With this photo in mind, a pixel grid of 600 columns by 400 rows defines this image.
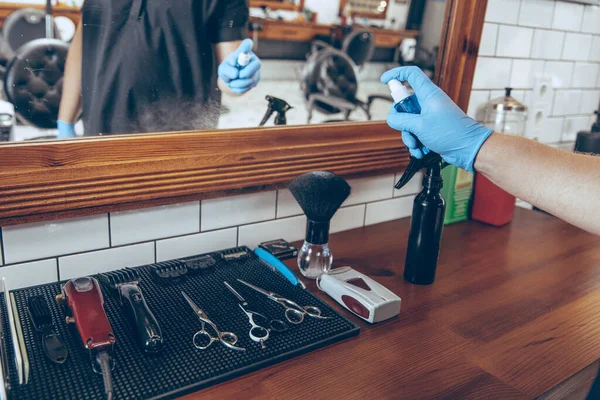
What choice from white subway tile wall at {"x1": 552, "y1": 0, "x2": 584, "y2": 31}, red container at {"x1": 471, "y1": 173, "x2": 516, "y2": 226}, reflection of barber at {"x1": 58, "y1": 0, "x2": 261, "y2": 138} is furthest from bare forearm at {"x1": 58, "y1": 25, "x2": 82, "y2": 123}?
white subway tile wall at {"x1": 552, "y1": 0, "x2": 584, "y2": 31}

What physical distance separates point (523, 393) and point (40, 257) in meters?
0.88

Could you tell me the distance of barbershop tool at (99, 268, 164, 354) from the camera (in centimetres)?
81

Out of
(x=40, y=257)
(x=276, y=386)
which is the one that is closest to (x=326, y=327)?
(x=276, y=386)

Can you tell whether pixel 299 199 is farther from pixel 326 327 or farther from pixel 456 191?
pixel 456 191

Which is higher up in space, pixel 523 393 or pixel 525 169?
pixel 525 169

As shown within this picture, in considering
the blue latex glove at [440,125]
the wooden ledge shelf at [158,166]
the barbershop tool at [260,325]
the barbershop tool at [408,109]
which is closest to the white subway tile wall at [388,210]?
the wooden ledge shelf at [158,166]

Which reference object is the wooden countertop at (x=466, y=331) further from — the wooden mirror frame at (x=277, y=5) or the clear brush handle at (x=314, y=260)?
the wooden mirror frame at (x=277, y=5)

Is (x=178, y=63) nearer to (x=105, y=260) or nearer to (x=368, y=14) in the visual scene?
(x=105, y=260)

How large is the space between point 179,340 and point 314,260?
374 mm

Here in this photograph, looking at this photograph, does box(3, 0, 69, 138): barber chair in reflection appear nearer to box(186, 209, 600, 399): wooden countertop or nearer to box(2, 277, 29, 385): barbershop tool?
box(2, 277, 29, 385): barbershop tool

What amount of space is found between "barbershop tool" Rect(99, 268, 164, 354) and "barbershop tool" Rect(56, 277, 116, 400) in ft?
0.16

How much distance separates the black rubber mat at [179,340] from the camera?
0.74 meters

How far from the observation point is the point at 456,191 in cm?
155

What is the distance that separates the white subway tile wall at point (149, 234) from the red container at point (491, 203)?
0.36m
